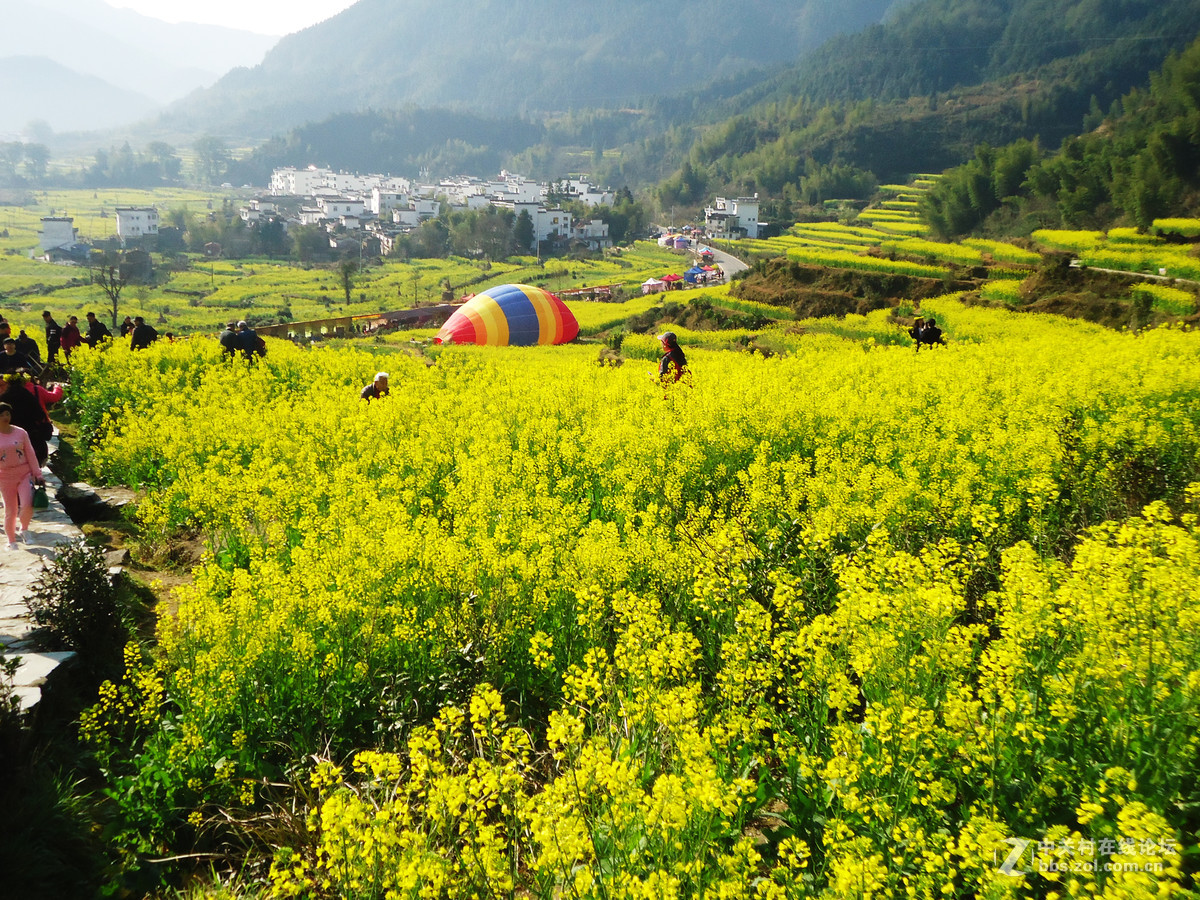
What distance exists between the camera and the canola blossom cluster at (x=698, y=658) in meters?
3.29

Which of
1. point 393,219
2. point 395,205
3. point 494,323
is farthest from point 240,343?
point 395,205

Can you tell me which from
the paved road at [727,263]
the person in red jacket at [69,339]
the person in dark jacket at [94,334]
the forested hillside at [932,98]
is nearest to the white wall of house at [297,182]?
the forested hillside at [932,98]

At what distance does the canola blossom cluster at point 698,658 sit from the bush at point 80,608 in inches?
15.9

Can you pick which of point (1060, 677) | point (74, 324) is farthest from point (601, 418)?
point (74, 324)

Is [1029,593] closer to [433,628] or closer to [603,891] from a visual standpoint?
[603,891]

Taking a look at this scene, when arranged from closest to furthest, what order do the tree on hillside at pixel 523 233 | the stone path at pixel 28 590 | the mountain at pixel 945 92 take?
the stone path at pixel 28 590
the tree on hillside at pixel 523 233
the mountain at pixel 945 92

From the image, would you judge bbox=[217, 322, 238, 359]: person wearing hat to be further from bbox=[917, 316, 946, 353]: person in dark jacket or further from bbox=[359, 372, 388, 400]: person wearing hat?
bbox=[917, 316, 946, 353]: person in dark jacket

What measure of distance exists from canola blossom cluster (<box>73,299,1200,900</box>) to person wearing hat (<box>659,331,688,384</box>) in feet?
4.92

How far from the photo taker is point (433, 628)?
17.4 feet

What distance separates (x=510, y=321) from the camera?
32594 millimetres

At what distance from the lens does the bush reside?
6.09m

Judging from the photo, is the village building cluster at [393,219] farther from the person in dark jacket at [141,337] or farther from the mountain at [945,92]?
the person in dark jacket at [141,337]

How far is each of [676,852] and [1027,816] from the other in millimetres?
1716

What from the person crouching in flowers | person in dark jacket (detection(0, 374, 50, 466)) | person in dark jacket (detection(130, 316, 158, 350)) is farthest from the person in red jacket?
the person crouching in flowers
